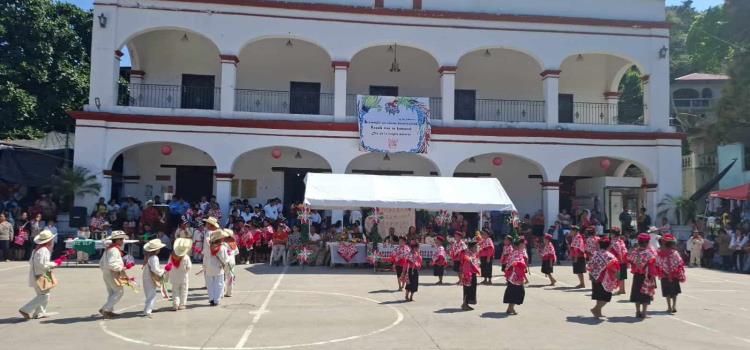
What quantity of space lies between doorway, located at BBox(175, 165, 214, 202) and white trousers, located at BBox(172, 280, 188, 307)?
12.8 meters

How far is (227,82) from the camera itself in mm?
20703

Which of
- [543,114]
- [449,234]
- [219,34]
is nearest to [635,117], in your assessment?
[543,114]

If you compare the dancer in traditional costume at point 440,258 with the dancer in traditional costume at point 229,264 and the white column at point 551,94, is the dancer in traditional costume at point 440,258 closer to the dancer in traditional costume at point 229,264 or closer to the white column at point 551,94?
the dancer in traditional costume at point 229,264

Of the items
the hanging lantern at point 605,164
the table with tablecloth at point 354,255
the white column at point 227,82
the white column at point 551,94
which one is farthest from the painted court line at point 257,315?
the hanging lantern at point 605,164

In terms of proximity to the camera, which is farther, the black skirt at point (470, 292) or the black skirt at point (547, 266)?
the black skirt at point (547, 266)

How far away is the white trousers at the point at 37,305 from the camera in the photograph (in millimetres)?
9143

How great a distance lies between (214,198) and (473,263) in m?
11.3

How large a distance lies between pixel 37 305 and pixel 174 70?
15.1m

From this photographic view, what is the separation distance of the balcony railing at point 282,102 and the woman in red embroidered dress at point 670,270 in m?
14.5

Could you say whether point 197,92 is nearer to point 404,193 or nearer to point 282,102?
point 282,102

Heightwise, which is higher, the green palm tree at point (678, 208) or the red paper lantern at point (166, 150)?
the red paper lantern at point (166, 150)

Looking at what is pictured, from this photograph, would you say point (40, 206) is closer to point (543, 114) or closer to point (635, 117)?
point (543, 114)

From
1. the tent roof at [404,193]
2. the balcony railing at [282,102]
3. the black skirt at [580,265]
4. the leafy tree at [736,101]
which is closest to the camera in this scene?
the black skirt at [580,265]

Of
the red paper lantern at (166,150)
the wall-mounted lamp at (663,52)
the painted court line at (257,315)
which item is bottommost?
the painted court line at (257,315)
